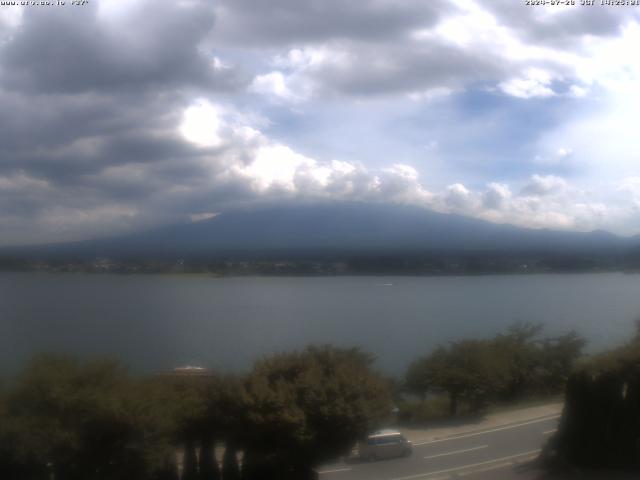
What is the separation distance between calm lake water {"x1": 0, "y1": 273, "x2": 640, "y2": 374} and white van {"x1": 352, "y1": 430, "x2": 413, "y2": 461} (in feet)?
10.3

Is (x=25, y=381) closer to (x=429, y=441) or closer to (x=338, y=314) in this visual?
(x=429, y=441)

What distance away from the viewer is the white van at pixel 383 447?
1215 cm

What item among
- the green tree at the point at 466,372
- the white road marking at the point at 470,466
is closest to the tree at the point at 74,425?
the white road marking at the point at 470,466

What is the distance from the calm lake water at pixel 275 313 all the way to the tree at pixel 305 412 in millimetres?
3655

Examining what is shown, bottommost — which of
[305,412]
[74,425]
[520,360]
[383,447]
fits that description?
[520,360]

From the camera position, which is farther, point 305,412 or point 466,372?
point 466,372

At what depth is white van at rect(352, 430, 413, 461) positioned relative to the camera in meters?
12.1

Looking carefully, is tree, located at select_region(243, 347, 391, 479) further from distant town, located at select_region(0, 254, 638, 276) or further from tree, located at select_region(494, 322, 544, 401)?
distant town, located at select_region(0, 254, 638, 276)

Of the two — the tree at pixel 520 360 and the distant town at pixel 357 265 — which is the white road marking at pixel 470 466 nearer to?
the tree at pixel 520 360

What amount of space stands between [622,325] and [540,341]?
7978 mm

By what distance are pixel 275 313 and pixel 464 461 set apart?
26959 millimetres

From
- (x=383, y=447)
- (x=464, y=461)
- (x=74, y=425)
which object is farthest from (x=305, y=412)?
(x=464, y=461)

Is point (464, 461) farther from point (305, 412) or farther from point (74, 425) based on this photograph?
point (74, 425)

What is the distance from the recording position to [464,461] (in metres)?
12.0
